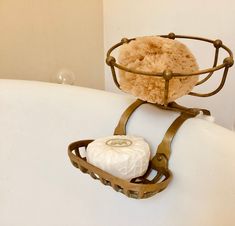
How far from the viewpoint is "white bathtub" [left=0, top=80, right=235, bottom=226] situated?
65 cm

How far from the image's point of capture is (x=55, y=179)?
97cm

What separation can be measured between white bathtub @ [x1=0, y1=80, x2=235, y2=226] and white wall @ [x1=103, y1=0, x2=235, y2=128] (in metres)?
0.33

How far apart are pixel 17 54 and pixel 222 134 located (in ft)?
2.90

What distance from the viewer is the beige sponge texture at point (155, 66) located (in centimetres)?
69

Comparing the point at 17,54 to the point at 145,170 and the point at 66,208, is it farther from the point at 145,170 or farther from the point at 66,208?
the point at 145,170

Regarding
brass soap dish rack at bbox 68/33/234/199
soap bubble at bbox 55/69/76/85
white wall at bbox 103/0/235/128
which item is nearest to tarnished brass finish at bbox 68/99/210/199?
→ brass soap dish rack at bbox 68/33/234/199

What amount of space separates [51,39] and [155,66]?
2.46ft

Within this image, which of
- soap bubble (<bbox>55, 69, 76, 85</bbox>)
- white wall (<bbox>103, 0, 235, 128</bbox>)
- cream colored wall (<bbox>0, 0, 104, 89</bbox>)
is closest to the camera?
white wall (<bbox>103, 0, 235, 128</bbox>)

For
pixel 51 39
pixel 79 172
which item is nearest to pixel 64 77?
pixel 51 39

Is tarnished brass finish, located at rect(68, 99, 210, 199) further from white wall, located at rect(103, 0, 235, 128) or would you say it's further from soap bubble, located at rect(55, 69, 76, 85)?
soap bubble, located at rect(55, 69, 76, 85)
